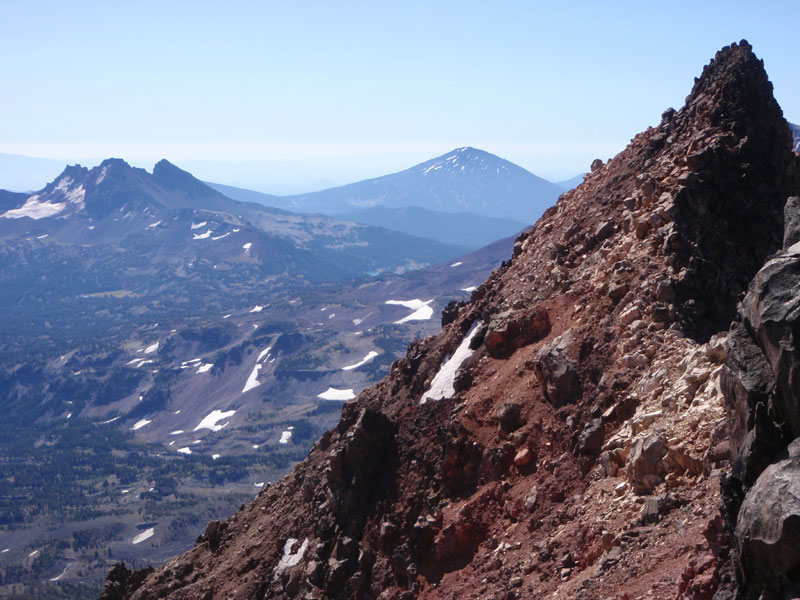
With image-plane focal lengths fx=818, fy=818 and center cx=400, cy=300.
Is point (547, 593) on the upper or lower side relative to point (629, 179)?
lower

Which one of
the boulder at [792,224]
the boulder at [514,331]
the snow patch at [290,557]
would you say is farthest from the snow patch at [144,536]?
the boulder at [792,224]

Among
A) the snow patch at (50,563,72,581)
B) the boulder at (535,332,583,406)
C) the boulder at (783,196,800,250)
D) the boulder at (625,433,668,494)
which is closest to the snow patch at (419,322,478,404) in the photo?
the boulder at (535,332,583,406)

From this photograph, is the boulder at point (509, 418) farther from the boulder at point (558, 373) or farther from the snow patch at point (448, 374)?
the snow patch at point (448, 374)

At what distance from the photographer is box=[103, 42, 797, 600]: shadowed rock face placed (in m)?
17.5

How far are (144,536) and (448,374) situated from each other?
12141 centimetres

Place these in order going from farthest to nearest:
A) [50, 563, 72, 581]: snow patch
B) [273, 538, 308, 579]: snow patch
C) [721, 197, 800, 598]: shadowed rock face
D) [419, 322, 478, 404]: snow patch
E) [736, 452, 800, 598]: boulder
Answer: [50, 563, 72, 581]: snow patch → [419, 322, 478, 404]: snow patch → [273, 538, 308, 579]: snow patch → [721, 197, 800, 598]: shadowed rock face → [736, 452, 800, 598]: boulder

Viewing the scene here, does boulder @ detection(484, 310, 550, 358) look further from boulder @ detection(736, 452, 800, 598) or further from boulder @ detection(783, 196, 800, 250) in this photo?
boulder @ detection(736, 452, 800, 598)

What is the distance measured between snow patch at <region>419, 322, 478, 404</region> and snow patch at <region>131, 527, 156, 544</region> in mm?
118074

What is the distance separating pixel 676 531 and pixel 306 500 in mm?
18321

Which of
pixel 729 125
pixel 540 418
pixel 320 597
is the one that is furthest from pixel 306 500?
pixel 729 125

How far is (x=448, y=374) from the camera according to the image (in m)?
30.6

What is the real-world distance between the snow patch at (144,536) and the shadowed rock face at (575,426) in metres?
110

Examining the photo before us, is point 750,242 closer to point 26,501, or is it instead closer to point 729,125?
point 729,125

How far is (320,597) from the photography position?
26.1 metres
